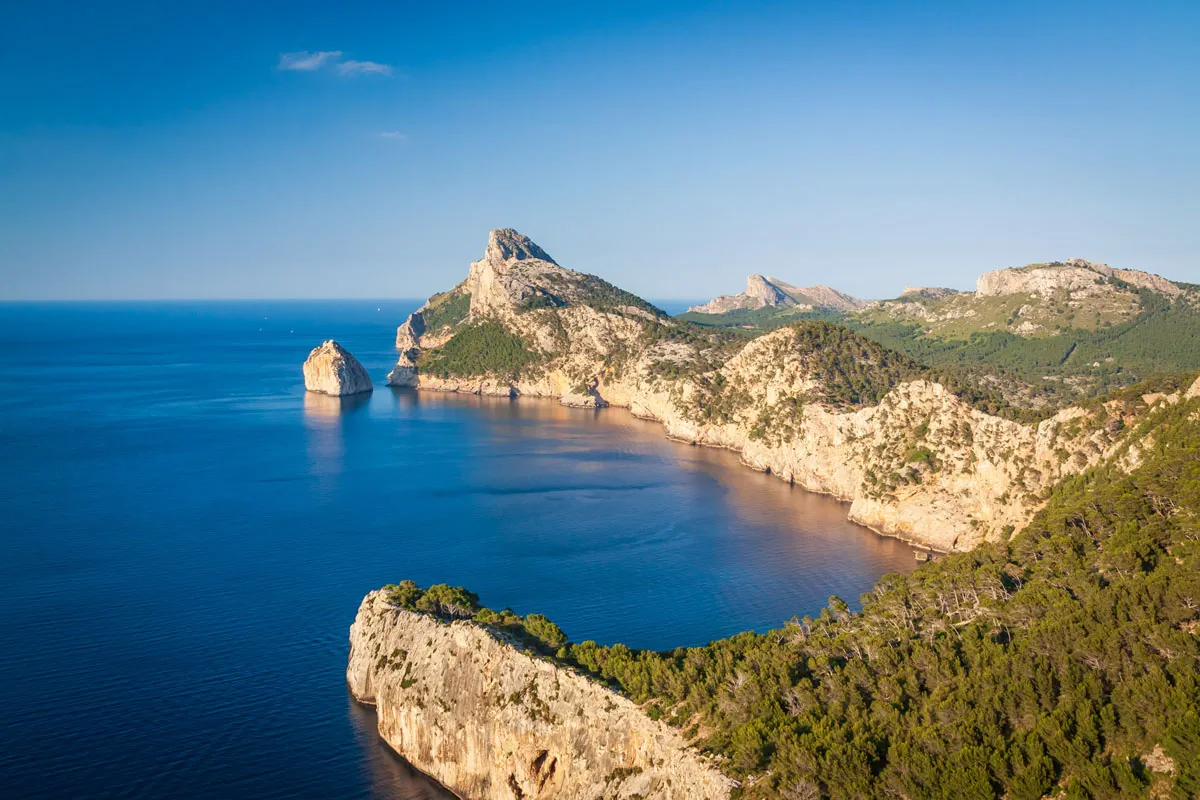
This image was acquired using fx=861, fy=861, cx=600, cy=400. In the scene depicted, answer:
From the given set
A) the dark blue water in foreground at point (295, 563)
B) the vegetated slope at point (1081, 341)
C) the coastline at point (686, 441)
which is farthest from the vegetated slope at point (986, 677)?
the vegetated slope at point (1081, 341)

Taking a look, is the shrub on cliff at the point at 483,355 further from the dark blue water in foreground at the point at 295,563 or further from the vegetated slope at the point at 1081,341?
the vegetated slope at the point at 1081,341

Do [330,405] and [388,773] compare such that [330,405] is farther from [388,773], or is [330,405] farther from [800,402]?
[388,773]

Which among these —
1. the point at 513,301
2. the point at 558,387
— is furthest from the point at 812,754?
the point at 513,301

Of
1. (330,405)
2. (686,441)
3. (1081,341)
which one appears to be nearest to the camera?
(686,441)

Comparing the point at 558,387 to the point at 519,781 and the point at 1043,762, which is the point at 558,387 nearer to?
the point at 519,781

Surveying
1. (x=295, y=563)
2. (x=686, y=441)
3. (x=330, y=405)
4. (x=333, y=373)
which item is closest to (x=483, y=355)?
(x=333, y=373)

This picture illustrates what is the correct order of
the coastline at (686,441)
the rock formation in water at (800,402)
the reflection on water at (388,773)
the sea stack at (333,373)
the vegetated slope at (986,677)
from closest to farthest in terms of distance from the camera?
the vegetated slope at (986,677)
the reflection on water at (388,773)
the rock formation in water at (800,402)
the coastline at (686,441)
the sea stack at (333,373)

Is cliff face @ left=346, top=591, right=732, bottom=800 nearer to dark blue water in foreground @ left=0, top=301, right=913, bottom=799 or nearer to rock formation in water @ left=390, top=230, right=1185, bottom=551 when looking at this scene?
dark blue water in foreground @ left=0, top=301, right=913, bottom=799
